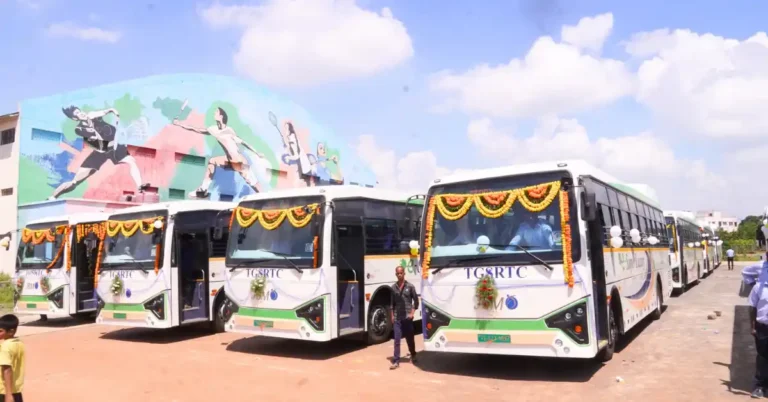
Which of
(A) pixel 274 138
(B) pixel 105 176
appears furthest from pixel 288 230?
(A) pixel 274 138

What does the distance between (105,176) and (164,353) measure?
18563mm

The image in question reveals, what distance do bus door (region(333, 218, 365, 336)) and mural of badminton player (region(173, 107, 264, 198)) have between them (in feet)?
74.5

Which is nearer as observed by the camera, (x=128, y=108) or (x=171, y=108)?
(x=128, y=108)

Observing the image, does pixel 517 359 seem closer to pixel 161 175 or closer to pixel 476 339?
pixel 476 339

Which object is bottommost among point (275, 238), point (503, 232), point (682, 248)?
point (682, 248)

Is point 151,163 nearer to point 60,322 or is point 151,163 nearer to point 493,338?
point 60,322

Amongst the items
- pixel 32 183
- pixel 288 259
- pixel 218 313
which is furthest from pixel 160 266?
pixel 32 183

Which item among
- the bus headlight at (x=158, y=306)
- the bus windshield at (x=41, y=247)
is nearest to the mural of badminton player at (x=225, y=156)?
the bus windshield at (x=41, y=247)

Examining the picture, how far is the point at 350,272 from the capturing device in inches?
449

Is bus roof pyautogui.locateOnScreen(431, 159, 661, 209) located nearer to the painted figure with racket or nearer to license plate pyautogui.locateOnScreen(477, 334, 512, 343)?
license plate pyautogui.locateOnScreen(477, 334, 512, 343)

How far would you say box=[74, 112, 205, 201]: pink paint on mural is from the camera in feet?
89.8

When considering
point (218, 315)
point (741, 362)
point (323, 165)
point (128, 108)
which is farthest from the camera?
point (323, 165)

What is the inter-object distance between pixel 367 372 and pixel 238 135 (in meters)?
28.4

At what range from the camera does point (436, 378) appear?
876 cm
